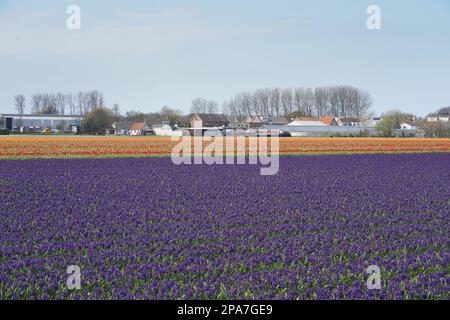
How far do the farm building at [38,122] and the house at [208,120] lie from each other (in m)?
25.8

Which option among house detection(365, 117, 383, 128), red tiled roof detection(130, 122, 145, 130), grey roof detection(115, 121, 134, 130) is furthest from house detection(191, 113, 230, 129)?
house detection(365, 117, 383, 128)

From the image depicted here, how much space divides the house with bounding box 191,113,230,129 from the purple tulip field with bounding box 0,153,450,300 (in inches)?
3879

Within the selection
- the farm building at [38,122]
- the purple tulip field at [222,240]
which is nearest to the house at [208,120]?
the farm building at [38,122]

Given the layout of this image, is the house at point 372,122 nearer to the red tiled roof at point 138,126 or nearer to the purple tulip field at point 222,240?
the red tiled roof at point 138,126

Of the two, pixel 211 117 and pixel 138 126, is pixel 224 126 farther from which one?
pixel 138 126

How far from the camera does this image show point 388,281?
6387 millimetres

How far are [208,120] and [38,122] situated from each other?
38.4 metres

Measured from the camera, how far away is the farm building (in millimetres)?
92500

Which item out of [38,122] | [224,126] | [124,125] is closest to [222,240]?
[224,126]

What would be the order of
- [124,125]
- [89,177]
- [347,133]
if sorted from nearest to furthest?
[89,177]
[347,133]
[124,125]

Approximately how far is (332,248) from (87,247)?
13.0 ft

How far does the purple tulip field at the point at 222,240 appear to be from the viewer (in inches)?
240
